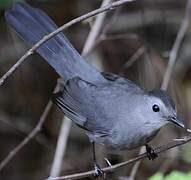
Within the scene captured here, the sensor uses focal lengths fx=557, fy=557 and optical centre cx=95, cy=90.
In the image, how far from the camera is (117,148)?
3.11 metres

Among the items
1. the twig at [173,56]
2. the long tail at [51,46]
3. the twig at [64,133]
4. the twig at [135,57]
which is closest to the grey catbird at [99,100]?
the long tail at [51,46]

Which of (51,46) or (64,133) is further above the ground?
(51,46)

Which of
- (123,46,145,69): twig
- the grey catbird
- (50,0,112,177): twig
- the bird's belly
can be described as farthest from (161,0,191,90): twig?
the bird's belly

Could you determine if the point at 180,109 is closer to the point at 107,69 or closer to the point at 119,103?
the point at 107,69

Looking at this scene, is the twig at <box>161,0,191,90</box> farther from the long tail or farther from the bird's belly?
the bird's belly

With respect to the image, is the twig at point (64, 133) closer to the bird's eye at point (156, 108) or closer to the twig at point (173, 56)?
the twig at point (173, 56)

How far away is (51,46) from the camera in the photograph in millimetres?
3377

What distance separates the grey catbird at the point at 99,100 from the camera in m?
2.99

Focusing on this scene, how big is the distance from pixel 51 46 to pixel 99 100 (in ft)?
1.53

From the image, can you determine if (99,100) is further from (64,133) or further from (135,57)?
(135,57)

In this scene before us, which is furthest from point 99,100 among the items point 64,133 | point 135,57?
point 135,57

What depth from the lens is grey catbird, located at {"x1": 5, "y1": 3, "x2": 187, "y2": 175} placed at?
2.99 meters

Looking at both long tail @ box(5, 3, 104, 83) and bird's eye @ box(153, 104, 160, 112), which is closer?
bird's eye @ box(153, 104, 160, 112)

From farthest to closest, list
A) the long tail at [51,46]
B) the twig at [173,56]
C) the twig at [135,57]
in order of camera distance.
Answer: the twig at [135,57] < the twig at [173,56] < the long tail at [51,46]
